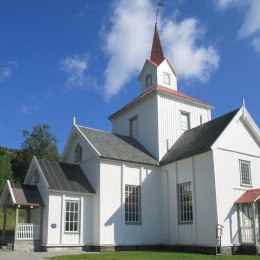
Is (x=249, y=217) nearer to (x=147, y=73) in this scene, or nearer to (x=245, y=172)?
(x=245, y=172)

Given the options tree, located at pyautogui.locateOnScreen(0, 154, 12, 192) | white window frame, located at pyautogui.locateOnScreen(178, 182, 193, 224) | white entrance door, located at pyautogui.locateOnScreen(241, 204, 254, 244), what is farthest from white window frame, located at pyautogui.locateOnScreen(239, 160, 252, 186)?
tree, located at pyautogui.locateOnScreen(0, 154, 12, 192)

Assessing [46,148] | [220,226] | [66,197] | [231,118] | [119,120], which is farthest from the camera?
[46,148]

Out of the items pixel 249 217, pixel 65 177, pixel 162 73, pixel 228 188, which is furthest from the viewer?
pixel 162 73

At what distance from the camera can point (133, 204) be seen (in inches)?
931

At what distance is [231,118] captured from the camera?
2359 cm

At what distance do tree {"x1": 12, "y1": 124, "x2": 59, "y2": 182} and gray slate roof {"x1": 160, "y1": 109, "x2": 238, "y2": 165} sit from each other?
34.3m

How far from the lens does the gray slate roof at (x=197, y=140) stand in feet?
74.6

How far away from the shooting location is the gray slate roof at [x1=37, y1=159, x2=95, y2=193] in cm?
2225

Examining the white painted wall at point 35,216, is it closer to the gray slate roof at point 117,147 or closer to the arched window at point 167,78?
the gray slate roof at point 117,147

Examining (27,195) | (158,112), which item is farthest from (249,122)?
(27,195)

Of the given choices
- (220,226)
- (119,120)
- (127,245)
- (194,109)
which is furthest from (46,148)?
(220,226)

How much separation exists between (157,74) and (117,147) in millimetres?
7609

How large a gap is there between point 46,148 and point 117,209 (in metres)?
39.0

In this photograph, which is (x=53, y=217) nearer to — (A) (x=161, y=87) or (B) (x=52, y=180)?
(B) (x=52, y=180)
